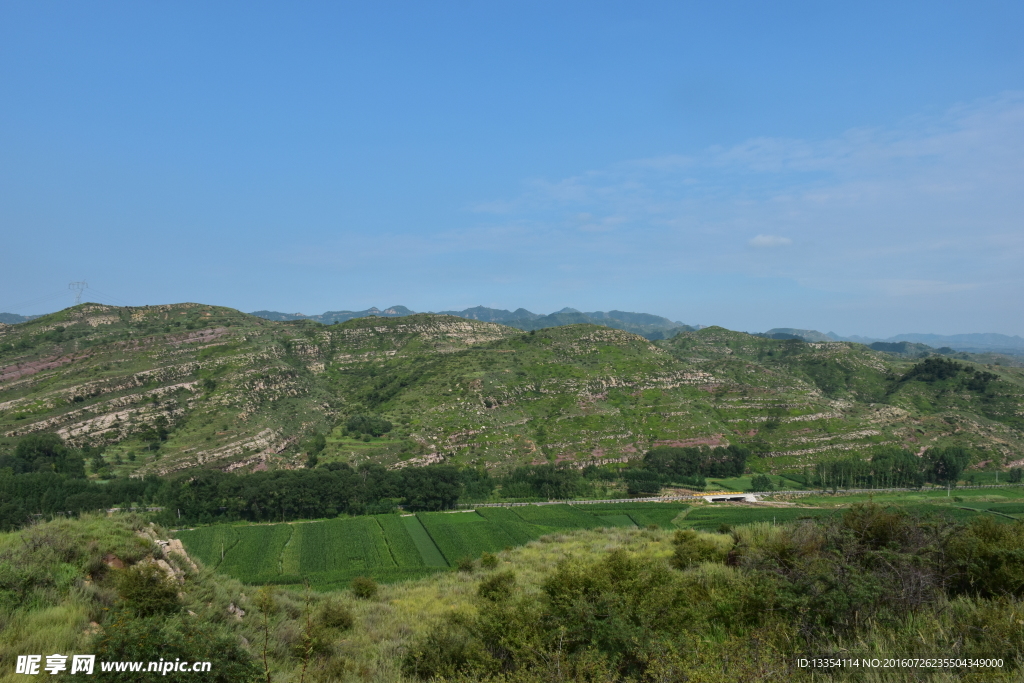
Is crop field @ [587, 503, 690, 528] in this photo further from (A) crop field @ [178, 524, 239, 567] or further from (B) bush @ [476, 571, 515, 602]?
(A) crop field @ [178, 524, 239, 567]

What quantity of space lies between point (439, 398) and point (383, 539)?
6141 centimetres

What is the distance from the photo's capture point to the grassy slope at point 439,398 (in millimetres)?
93125

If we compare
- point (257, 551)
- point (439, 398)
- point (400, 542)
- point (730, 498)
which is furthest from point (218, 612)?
point (439, 398)

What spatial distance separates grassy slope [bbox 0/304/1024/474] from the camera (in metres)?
93.1

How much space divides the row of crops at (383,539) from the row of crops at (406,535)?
0.37 ft

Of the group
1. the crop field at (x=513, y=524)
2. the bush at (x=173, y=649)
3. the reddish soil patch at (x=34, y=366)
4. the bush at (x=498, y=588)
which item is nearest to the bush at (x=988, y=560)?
the bush at (x=498, y=588)

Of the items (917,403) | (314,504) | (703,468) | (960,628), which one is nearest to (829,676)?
(960,628)

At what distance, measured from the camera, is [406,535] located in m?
61.0

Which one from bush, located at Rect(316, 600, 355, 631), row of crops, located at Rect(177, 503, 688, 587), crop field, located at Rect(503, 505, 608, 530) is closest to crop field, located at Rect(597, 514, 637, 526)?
row of crops, located at Rect(177, 503, 688, 587)

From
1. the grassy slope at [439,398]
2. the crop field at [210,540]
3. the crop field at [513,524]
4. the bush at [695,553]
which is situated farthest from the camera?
the grassy slope at [439,398]

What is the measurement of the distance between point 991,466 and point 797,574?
382 ft

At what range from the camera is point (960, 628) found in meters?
9.48

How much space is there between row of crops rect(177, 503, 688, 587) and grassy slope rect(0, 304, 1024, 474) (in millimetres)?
22815

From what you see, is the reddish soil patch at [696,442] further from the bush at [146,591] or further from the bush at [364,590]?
the bush at [146,591]
